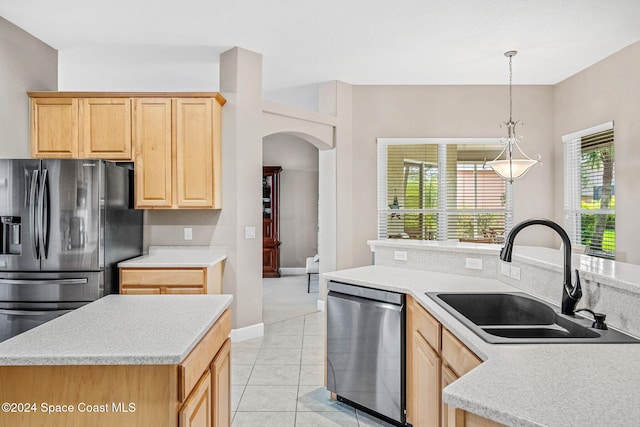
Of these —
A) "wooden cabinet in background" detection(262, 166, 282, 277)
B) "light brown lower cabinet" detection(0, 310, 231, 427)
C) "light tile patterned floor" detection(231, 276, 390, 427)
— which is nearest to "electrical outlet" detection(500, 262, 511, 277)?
"light tile patterned floor" detection(231, 276, 390, 427)

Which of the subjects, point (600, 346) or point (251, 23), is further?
point (251, 23)

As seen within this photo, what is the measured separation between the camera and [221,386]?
167cm

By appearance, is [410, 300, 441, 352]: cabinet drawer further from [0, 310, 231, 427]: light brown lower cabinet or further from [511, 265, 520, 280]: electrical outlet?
[0, 310, 231, 427]: light brown lower cabinet

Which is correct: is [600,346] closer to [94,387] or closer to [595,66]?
[94,387]

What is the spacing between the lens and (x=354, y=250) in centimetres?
514

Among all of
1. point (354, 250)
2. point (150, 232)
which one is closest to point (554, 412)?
point (150, 232)

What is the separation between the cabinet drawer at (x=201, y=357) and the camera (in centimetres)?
121

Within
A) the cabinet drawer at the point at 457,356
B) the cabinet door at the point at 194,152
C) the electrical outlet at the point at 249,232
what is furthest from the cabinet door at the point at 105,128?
the cabinet drawer at the point at 457,356

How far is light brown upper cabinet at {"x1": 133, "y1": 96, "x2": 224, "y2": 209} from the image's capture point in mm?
3705

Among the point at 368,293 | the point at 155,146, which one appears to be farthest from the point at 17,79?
the point at 368,293

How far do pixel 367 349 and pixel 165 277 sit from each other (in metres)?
1.90

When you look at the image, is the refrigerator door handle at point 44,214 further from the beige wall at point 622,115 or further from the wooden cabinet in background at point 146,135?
the beige wall at point 622,115

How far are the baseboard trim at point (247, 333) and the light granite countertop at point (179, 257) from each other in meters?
0.75

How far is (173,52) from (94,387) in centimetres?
370
